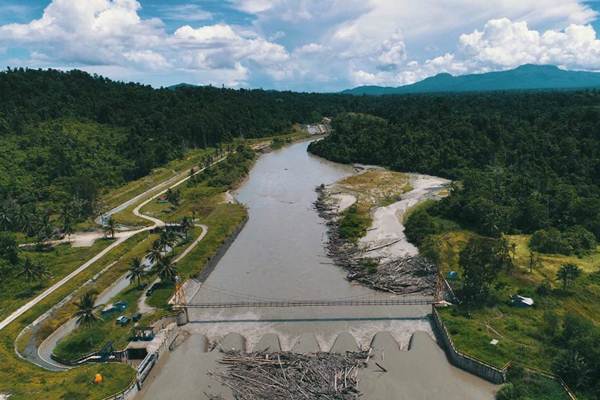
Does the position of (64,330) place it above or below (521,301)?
above

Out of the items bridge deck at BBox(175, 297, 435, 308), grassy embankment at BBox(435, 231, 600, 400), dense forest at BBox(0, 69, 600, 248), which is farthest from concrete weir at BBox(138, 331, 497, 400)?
dense forest at BBox(0, 69, 600, 248)

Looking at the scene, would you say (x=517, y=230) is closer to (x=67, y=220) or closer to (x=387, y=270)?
(x=387, y=270)

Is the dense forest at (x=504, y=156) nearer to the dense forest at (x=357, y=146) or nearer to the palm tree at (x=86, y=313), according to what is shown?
the dense forest at (x=357, y=146)

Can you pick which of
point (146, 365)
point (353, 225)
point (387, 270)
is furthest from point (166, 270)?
point (353, 225)

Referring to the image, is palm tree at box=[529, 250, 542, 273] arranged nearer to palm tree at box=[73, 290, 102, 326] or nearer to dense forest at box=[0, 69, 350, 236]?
palm tree at box=[73, 290, 102, 326]

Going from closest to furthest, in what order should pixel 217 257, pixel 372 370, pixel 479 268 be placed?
1. pixel 372 370
2. pixel 479 268
3. pixel 217 257

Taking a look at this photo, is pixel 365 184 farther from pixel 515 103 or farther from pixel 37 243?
pixel 515 103

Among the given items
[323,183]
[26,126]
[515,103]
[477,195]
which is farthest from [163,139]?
[515,103]

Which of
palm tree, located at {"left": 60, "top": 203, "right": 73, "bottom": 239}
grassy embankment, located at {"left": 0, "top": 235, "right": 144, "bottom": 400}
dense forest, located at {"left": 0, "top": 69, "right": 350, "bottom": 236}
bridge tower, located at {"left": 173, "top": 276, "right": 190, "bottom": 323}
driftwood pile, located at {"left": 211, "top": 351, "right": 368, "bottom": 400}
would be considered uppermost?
dense forest, located at {"left": 0, "top": 69, "right": 350, "bottom": 236}
